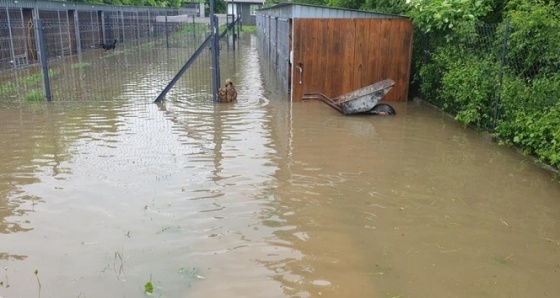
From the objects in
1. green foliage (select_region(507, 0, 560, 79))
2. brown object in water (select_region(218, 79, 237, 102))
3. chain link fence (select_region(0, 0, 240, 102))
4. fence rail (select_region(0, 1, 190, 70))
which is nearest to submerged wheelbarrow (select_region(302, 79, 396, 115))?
brown object in water (select_region(218, 79, 237, 102))

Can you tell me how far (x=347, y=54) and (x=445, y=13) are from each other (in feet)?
7.89

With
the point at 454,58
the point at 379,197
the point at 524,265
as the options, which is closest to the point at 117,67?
the point at 454,58

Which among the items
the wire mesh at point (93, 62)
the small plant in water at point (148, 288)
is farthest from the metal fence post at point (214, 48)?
the small plant in water at point (148, 288)

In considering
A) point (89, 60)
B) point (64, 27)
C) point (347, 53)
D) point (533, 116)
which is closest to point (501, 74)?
point (533, 116)

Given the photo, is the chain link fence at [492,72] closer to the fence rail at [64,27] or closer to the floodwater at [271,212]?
the floodwater at [271,212]

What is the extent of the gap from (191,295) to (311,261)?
113cm

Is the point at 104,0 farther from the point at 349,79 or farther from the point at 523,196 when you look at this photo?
the point at 523,196

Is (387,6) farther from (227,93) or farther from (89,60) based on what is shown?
(89,60)

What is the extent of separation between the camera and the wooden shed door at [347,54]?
11117 millimetres

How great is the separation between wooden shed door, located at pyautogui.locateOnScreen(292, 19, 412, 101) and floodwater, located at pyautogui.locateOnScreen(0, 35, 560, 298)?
2.56m

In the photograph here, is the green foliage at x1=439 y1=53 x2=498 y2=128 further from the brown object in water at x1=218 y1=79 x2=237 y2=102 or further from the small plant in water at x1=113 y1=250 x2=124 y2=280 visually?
the small plant in water at x1=113 y1=250 x2=124 y2=280

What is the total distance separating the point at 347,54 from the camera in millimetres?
11305

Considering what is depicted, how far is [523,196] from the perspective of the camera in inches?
232

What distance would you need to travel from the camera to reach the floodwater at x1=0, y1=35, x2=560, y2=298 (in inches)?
159
